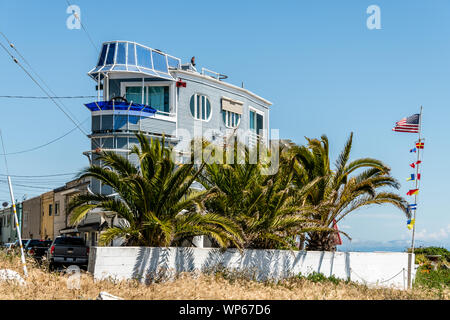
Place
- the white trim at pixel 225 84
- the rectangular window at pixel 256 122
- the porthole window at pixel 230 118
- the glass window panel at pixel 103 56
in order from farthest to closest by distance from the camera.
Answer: the rectangular window at pixel 256 122
the porthole window at pixel 230 118
the white trim at pixel 225 84
the glass window panel at pixel 103 56

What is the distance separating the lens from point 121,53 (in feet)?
96.4

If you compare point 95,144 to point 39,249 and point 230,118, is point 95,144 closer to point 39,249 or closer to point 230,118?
point 39,249

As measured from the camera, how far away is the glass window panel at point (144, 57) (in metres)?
29.7

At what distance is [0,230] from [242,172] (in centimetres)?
6382

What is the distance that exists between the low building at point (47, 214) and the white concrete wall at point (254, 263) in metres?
31.6

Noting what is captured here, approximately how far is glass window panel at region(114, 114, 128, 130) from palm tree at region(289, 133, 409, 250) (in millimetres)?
9069

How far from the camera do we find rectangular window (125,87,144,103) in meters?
30.1

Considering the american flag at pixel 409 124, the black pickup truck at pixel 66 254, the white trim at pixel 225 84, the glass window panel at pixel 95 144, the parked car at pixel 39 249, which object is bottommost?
the parked car at pixel 39 249

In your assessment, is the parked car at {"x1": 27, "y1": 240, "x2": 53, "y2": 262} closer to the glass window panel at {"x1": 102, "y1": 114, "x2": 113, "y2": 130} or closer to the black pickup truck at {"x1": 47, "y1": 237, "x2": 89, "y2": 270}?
the black pickup truck at {"x1": 47, "y1": 237, "x2": 89, "y2": 270}

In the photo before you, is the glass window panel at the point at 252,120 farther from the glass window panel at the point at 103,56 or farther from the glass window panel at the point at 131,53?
the glass window panel at the point at 103,56

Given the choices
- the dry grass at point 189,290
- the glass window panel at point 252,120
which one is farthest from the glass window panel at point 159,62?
the dry grass at point 189,290

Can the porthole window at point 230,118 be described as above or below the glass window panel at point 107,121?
above

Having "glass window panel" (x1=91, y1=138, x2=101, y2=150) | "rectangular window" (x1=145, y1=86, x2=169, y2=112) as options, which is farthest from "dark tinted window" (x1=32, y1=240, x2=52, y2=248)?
"rectangular window" (x1=145, y1=86, x2=169, y2=112)

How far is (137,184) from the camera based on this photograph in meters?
18.2
